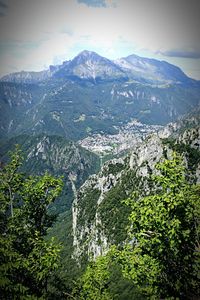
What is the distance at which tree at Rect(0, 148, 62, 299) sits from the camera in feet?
78.2

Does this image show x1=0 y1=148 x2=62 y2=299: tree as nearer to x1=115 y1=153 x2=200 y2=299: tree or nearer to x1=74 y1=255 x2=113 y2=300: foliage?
x1=74 y1=255 x2=113 y2=300: foliage

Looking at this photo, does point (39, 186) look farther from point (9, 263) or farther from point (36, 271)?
point (9, 263)

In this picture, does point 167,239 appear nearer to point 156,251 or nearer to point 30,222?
point 156,251

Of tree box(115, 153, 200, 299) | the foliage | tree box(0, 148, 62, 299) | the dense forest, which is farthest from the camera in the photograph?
the foliage

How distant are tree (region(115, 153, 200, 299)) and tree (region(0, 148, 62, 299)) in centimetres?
655

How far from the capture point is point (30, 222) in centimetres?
2947

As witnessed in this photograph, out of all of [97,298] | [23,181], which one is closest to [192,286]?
[97,298]

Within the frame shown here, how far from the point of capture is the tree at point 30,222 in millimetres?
23844

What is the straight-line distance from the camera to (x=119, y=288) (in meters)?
157

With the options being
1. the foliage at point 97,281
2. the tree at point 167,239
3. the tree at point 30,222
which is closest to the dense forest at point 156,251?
the tree at point 167,239

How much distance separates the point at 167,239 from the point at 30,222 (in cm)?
1395

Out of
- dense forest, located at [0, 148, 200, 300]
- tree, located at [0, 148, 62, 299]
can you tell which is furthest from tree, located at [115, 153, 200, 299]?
tree, located at [0, 148, 62, 299]

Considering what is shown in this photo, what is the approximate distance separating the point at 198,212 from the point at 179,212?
1.26m

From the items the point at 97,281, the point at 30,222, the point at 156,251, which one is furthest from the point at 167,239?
the point at 30,222
